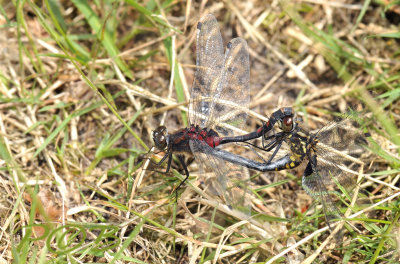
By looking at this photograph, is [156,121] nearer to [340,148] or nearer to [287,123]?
[287,123]

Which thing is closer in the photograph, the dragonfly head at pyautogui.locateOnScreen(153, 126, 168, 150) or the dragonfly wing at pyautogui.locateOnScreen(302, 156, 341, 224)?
the dragonfly wing at pyautogui.locateOnScreen(302, 156, 341, 224)

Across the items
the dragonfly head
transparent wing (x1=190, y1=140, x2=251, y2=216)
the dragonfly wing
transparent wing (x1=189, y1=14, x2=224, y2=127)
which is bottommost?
the dragonfly wing

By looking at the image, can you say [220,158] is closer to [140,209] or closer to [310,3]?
[140,209]

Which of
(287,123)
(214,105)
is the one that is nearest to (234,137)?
(214,105)

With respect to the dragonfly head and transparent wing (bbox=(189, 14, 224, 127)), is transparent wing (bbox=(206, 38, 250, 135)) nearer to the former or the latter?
transparent wing (bbox=(189, 14, 224, 127))

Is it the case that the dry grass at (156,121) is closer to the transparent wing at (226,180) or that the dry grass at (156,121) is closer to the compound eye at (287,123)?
the transparent wing at (226,180)

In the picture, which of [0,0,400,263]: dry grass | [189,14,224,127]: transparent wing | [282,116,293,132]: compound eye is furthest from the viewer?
[189,14,224,127]: transparent wing

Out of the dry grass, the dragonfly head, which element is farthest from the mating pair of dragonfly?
the dry grass

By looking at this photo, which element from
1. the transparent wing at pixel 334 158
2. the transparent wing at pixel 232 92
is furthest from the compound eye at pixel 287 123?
the transparent wing at pixel 232 92
